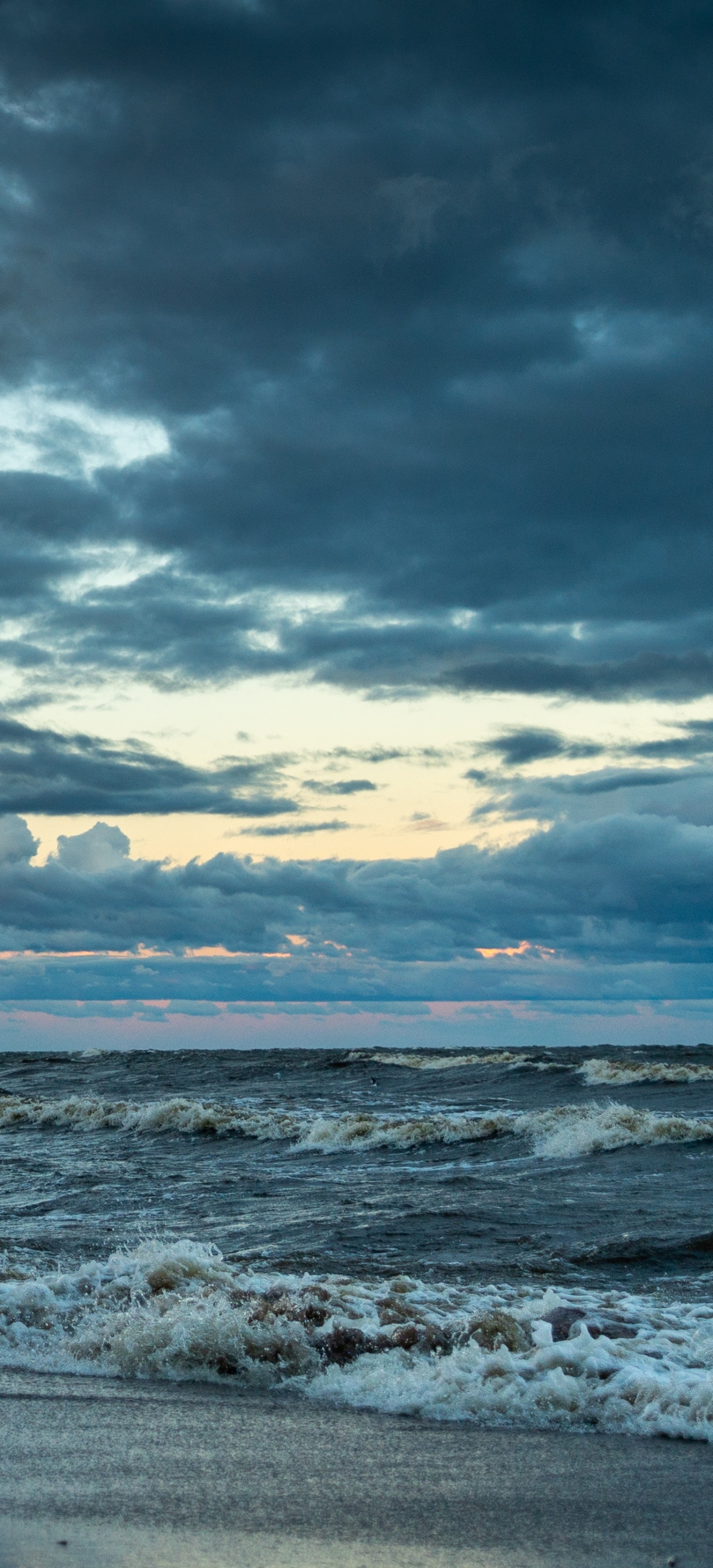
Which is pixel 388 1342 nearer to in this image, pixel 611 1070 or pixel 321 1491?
pixel 321 1491

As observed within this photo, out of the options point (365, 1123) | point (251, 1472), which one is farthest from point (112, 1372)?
point (365, 1123)

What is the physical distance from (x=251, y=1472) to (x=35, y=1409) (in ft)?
5.89

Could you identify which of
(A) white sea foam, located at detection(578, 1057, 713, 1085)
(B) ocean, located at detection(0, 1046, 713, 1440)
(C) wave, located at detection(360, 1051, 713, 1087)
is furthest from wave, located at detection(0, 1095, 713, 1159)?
(C) wave, located at detection(360, 1051, 713, 1087)

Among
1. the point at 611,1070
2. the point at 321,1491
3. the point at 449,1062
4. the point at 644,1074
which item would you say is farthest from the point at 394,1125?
the point at 449,1062

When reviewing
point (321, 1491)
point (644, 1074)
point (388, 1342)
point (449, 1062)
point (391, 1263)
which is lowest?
point (449, 1062)

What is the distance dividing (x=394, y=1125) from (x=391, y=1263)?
14066mm

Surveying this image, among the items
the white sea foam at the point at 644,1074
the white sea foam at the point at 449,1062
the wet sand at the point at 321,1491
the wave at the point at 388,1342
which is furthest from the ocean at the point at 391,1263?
the white sea foam at the point at 449,1062

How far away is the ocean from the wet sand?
522mm

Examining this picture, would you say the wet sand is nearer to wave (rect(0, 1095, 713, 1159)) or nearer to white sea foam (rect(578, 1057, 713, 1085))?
wave (rect(0, 1095, 713, 1159))

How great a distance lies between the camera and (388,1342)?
8016 millimetres

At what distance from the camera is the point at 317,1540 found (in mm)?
4801

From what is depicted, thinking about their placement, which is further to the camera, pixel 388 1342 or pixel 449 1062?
pixel 449 1062

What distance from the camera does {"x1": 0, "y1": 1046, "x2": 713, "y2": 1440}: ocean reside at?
7.35 metres

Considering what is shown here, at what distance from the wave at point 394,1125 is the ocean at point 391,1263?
0.29 ft
